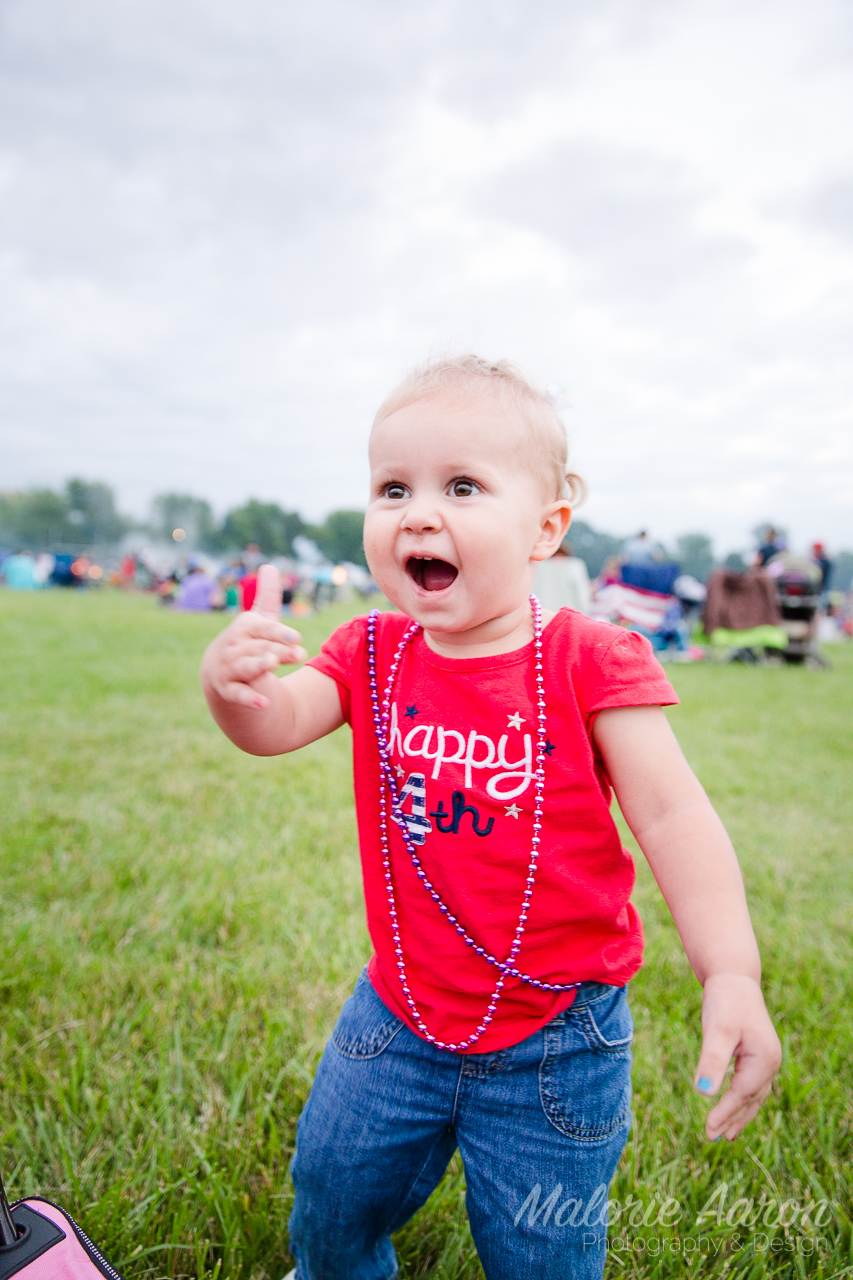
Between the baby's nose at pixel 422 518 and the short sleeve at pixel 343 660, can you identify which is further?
the short sleeve at pixel 343 660

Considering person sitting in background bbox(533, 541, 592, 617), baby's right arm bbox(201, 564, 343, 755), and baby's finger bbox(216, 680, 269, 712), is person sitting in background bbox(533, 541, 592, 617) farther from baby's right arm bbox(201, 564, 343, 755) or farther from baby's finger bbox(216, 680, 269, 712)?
baby's finger bbox(216, 680, 269, 712)

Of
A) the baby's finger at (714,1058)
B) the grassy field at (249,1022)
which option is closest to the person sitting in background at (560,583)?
the grassy field at (249,1022)

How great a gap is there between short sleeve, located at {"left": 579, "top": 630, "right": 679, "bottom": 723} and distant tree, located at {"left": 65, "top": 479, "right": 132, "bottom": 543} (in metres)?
85.3

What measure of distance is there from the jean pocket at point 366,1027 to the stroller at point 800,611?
36.7 feet

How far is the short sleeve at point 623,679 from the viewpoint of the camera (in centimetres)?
105

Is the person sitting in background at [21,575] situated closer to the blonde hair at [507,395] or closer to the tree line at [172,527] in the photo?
the blonde hair at [507,395]

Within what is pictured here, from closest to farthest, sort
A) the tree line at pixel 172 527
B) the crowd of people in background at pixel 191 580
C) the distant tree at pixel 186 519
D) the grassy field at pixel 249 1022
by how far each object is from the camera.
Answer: the grassy field at pixel 249 1022, the crowd of people in background at pixel 191 580, the tree line at pixel 172 527, the distant tree at pixel 186 519

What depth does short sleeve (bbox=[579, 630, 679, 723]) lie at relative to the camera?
105cm

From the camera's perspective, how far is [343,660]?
1297 mm

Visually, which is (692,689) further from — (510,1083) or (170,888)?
(510,1083)

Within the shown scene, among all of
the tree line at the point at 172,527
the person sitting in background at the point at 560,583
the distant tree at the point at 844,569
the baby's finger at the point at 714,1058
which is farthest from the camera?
the distant tree at the point at 844,569

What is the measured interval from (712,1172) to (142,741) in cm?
390

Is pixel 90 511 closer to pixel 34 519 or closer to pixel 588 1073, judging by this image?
pixel 34 519

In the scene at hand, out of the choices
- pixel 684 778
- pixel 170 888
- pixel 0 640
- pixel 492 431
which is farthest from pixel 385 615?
pixel 0 640
